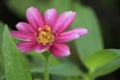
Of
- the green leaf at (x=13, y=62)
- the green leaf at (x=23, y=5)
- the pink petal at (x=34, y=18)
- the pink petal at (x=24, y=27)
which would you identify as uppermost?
the green leaf at (x=23, y=5)

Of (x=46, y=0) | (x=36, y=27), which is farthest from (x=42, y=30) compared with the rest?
(x=46, y=0)

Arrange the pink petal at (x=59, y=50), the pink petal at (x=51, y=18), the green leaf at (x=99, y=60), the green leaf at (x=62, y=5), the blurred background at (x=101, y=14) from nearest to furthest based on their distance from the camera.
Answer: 1. the pink petal at (x=59, y=50)
2. the pink petal at (x=51, y=18)
3. the green leaf at (x=99, y=60)
4. the green leaf at (x=62, y=5)
5. the blurred background at (x=101, y=14)

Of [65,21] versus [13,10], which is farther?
[13,10]

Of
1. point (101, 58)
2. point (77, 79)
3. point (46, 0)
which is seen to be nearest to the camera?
point (101, 58)

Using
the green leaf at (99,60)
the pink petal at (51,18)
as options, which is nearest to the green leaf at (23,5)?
the green leaf at (99,60)

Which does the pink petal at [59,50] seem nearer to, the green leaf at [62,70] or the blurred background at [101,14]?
the green leaf at [62,70]

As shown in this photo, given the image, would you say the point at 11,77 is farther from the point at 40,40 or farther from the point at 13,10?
the point at 13,10
